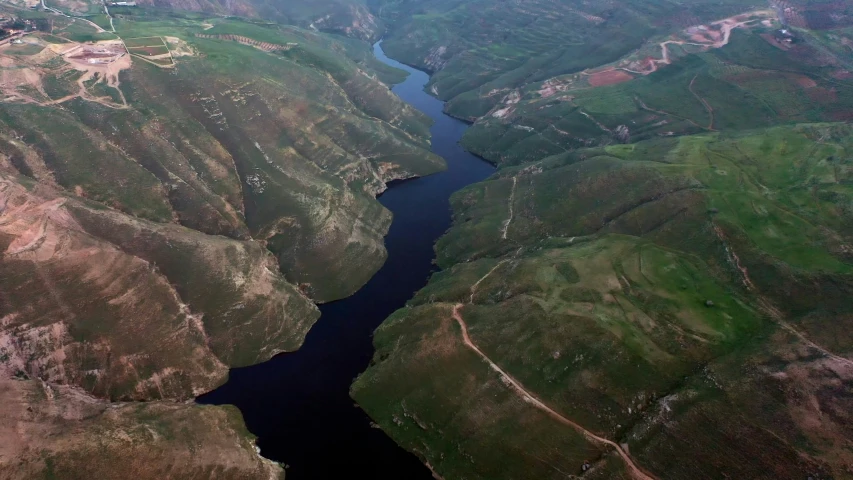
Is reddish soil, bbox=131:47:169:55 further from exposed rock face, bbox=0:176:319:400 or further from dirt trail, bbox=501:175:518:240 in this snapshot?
dirt trail, bbox=501:175:518:240

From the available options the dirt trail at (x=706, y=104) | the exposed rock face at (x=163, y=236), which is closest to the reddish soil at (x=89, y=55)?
the exposed rock face at (x=163, y=236)

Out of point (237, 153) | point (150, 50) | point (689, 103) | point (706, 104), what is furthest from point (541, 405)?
point (150, 50)

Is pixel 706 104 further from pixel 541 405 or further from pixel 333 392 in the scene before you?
pixel 333 392

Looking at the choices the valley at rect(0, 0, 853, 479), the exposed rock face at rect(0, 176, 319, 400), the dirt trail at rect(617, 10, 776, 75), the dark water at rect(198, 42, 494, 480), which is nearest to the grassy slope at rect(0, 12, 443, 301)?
the valley at rect(0, 0, 853, 479)

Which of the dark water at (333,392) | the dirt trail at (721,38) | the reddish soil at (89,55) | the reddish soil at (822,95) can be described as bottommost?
the dark water at (333,392)

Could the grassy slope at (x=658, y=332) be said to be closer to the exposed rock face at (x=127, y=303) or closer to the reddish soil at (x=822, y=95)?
the exposed rock face at (x=127, y=303)

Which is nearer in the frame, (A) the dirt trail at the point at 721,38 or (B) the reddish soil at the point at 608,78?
(B) the reddish soil at the point at 608,78

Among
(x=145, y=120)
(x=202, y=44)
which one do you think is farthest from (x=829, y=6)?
(x=145, y=120)

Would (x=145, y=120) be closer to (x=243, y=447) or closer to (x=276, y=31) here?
(x=243, y=447)
